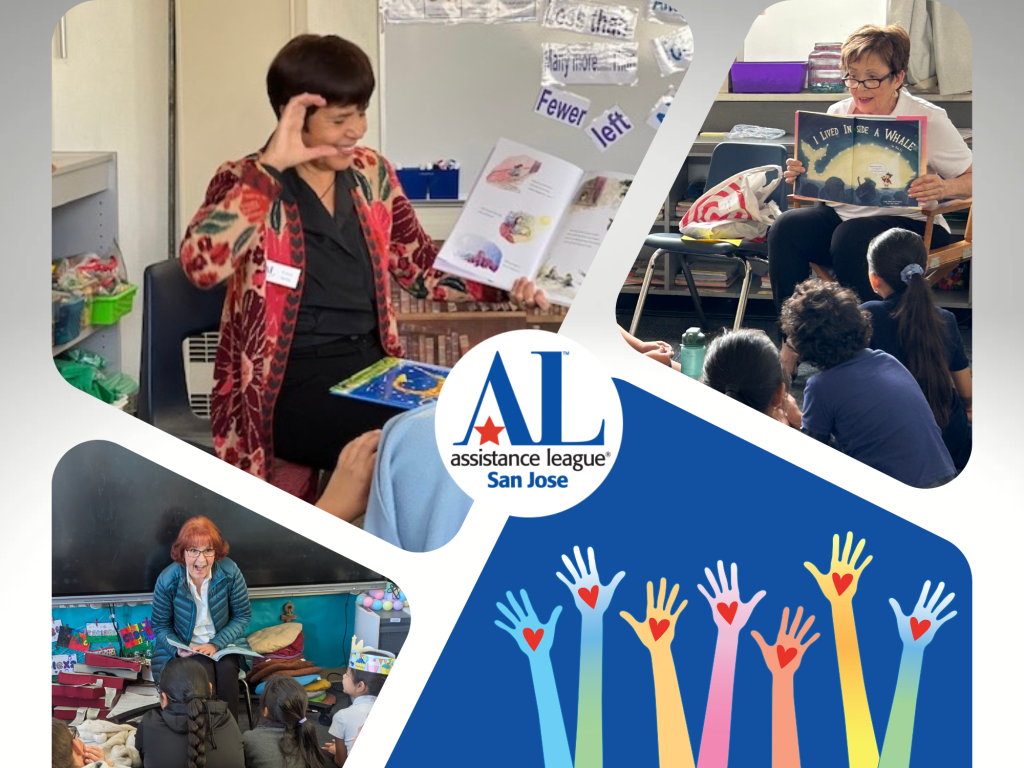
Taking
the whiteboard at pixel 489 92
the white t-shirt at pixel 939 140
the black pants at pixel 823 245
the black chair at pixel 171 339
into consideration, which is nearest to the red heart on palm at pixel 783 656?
the black pants at pixel 823 245

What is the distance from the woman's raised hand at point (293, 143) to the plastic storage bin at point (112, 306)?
394mm

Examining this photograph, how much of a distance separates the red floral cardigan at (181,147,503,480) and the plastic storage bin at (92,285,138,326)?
0.13 metres

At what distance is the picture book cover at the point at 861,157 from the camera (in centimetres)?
268

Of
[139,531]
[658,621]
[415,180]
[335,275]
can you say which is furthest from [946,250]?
[139,531]

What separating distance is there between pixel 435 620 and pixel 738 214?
1069 millimetres

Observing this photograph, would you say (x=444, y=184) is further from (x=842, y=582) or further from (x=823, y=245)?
(x=842, y=582)

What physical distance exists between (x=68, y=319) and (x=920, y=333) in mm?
1780

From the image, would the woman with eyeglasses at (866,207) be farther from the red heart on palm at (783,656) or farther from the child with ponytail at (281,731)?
the child with ponytail at (281,731)

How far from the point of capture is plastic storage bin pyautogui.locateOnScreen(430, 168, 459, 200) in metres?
2.69

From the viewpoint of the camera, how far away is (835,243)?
270cm

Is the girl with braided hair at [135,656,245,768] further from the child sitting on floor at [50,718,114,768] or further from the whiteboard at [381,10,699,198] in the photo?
the whiteboard at [381,10,699,198]

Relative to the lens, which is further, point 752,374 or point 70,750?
point 70,750

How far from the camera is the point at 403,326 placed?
2.72 m
